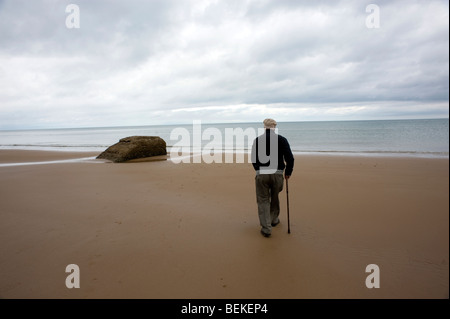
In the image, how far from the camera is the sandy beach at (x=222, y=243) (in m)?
2.96

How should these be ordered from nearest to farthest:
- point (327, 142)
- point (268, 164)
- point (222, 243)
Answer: point (222, 243), point (268, 164), point (327, 142)

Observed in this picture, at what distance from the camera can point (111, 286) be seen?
121 inches

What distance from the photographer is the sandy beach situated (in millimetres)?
2955

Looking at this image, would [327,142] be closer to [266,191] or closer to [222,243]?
[266,191]

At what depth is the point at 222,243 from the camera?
4.20 m

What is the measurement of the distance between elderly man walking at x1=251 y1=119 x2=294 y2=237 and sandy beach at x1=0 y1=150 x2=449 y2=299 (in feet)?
1.73

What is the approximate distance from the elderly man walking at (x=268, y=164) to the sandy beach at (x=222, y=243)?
1.73ft

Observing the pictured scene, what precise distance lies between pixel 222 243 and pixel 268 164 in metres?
1.62

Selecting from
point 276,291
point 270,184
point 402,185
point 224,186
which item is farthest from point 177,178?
point 402,185

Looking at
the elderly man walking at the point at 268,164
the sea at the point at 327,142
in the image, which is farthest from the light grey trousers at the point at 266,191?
the sea at the point at 327,142

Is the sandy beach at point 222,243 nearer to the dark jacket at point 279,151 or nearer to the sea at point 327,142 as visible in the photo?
the dark jacket at point 279,151

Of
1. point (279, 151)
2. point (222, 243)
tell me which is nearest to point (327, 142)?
point (279, 151)
